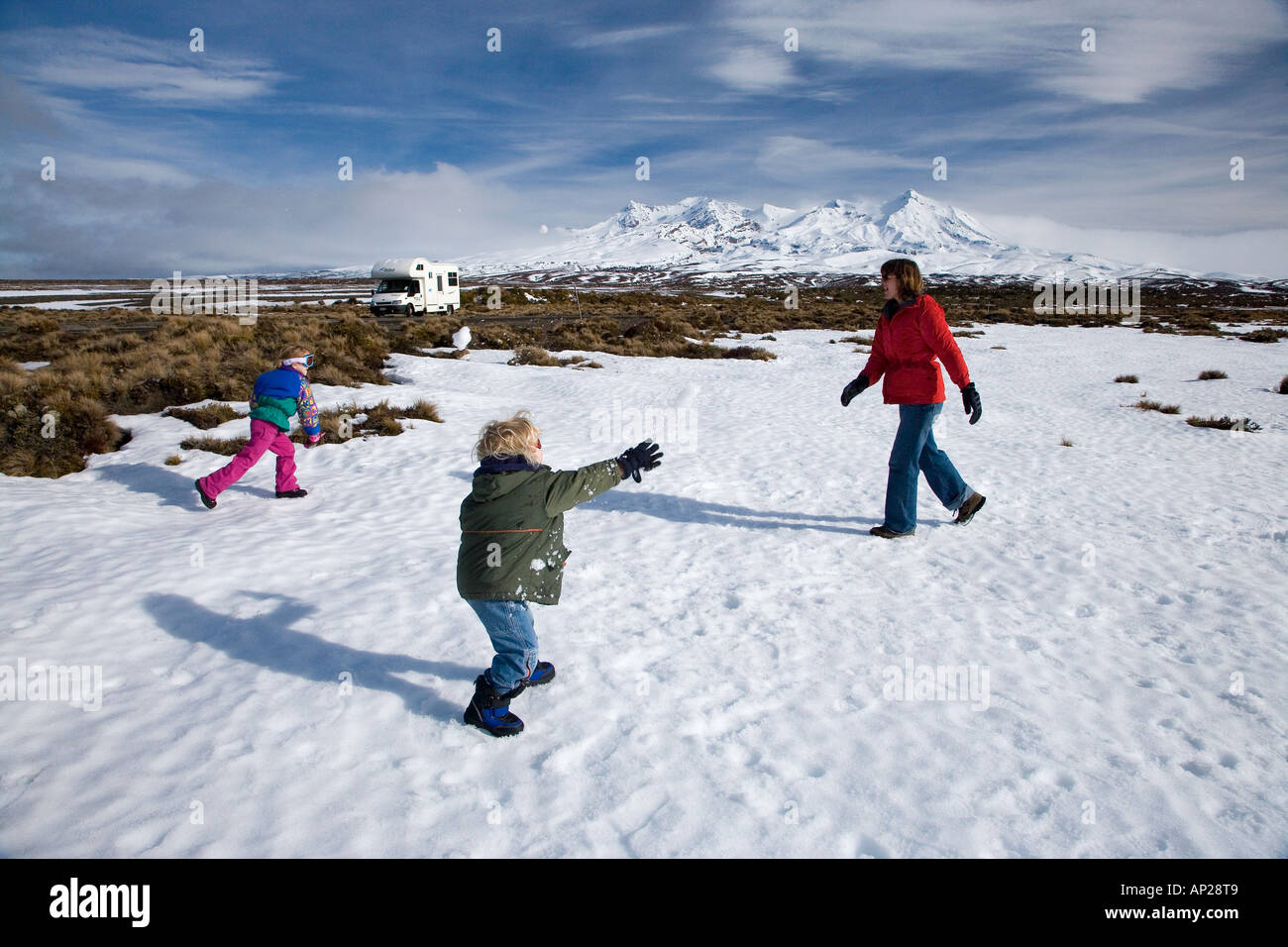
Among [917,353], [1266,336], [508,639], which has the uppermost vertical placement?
[1266,336]

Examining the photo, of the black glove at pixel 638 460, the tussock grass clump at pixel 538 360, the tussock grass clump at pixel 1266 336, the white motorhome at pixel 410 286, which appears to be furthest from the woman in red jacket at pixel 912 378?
the tussock grass clump at pixel 1266 336

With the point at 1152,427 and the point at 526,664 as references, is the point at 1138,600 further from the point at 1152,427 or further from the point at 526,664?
the point at 1152,427

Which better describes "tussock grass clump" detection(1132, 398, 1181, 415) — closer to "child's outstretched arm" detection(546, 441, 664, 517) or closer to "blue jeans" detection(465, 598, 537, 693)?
"child's outstretched arm" detection(546, 441, 664, 517)

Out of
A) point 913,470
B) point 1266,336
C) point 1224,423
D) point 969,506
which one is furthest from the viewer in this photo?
point 1266,336

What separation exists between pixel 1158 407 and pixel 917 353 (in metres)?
9.40

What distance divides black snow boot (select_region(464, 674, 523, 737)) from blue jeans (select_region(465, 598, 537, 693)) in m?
0.04

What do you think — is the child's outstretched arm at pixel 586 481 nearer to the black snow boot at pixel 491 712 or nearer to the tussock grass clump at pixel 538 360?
the black snow boot at pixel 491 712

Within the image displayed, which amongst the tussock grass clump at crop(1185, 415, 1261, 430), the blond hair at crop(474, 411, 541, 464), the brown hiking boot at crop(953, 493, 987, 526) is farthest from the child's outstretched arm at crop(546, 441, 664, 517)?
the tussock grass clump at crop(1185, 415, 1261, 430)

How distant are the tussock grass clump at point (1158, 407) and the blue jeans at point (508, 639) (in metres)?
12.6

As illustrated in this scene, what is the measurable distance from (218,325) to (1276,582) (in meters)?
20.8

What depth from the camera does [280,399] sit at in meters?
6.42

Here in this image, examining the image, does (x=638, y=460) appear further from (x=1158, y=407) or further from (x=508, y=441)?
(x=1158, y=407)

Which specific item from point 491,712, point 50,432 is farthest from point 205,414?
point 491,712

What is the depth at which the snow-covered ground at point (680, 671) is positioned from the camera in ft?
8.39
